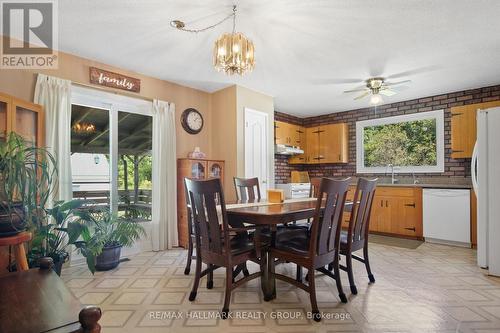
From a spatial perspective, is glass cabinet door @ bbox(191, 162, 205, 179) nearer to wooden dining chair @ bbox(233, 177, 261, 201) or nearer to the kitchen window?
wooden dining chair @ bbox(233, 177, 261, 201)

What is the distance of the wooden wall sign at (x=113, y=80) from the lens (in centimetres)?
314

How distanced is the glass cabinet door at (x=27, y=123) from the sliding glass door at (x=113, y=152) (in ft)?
1.43

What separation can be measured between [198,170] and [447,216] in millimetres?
3732

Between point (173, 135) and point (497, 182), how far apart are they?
3.85 meters

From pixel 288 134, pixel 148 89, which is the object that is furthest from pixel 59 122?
pixel 288 134

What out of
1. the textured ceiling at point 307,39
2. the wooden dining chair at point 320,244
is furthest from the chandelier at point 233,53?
the wooden dining chair at point 320,244

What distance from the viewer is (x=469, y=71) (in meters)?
3.40

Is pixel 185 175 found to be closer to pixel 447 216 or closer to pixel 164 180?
pixel 164 180

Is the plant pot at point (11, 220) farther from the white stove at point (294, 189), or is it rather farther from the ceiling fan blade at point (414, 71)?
the ceiling fan blade at point (414, 71)

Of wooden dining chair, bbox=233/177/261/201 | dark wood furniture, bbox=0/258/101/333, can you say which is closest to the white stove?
wooden dining chair, bbox=233/177/261/201

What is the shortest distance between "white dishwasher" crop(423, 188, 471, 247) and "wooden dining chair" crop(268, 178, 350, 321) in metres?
2.72

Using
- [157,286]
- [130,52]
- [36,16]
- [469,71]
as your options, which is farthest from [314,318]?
[469,71]

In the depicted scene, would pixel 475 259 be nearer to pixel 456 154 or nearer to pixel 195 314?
pixel 456 154

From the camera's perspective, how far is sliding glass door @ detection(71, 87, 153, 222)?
316cm
